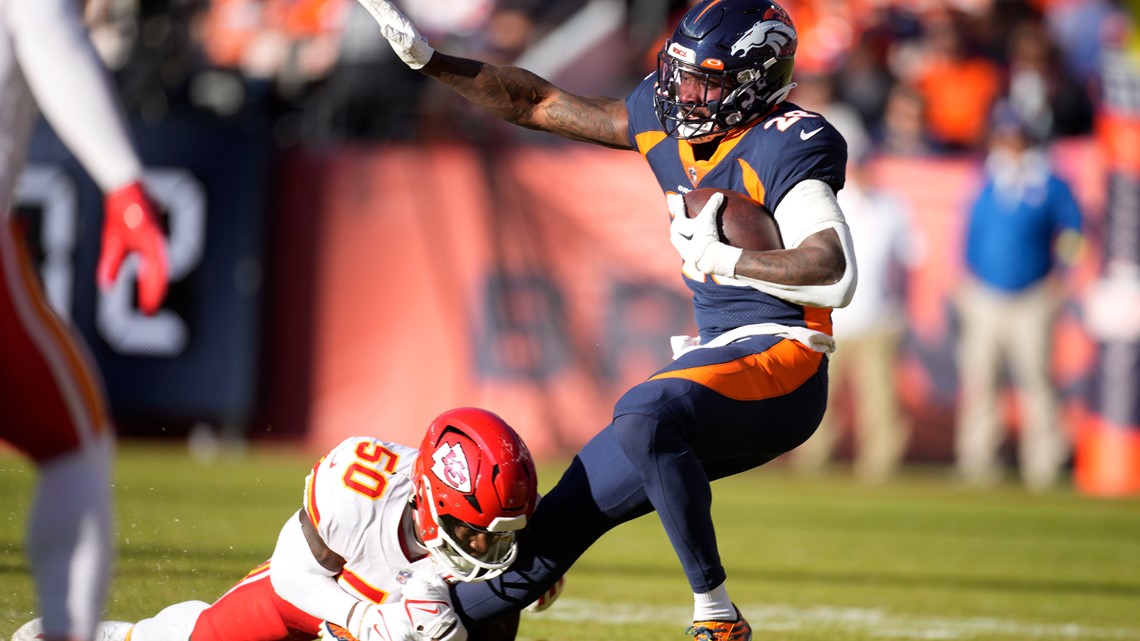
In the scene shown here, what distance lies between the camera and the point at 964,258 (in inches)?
393

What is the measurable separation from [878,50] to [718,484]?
151 inches

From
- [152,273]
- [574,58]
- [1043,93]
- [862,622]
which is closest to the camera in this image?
[152,273]

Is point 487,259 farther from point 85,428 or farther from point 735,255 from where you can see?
point 85,428

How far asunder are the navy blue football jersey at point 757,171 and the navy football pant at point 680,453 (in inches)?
4.3

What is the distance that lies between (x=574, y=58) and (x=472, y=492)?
8.36m

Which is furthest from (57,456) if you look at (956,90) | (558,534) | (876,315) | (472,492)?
(956,90)

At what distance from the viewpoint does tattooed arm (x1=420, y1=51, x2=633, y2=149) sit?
168 inches

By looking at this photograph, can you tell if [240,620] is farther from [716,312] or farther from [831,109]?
[831,109]

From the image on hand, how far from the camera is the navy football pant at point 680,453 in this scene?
3.51m

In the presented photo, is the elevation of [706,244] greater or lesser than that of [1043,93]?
greater

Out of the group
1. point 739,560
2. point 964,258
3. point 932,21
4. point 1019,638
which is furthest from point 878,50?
point 1019,638

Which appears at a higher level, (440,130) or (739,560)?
(440,130)

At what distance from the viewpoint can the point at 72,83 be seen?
270cm

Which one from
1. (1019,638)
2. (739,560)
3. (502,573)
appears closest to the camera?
(502,573)
